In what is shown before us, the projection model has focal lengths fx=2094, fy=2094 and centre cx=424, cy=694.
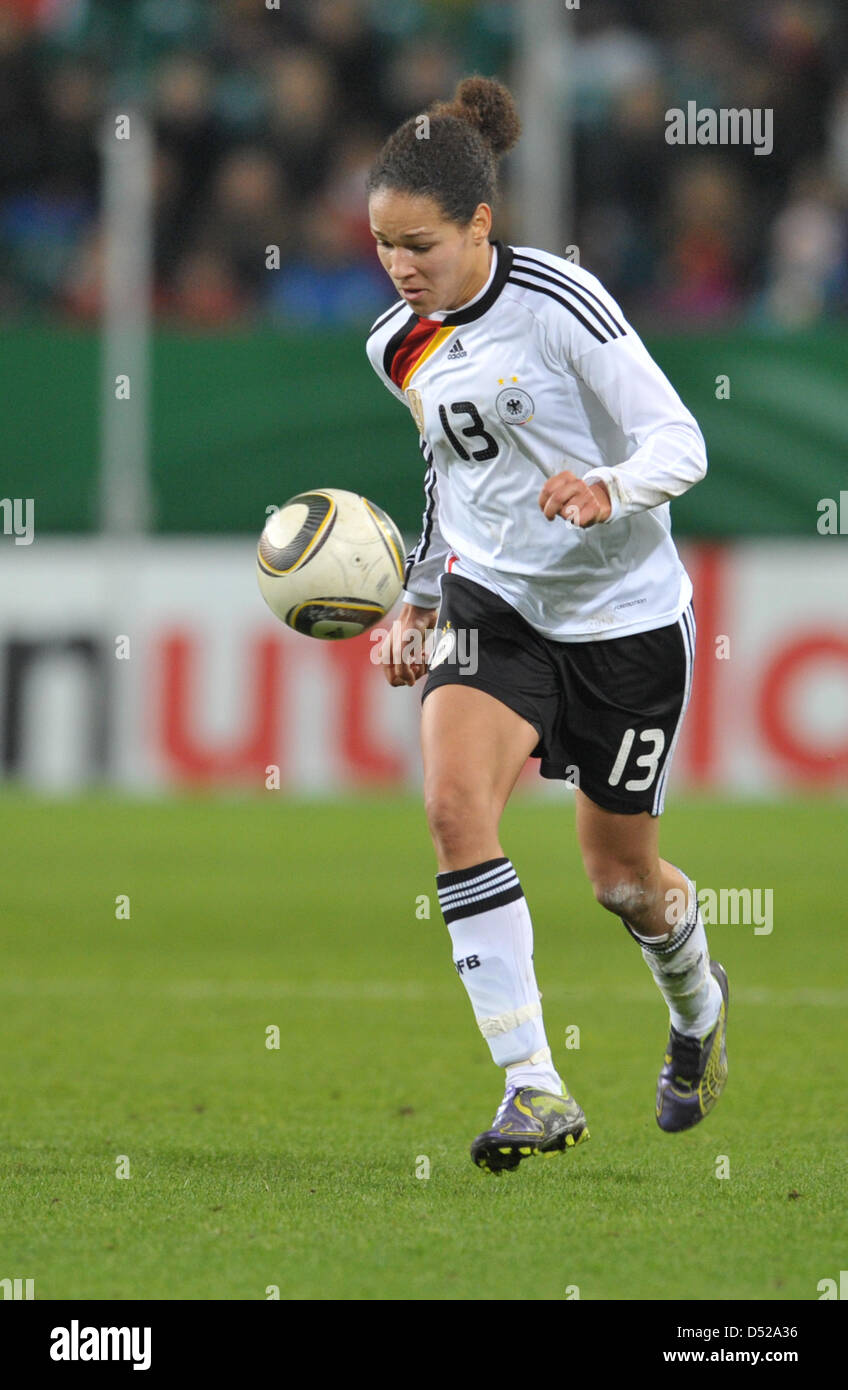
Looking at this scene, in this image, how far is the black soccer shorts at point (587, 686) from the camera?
4.54 meters

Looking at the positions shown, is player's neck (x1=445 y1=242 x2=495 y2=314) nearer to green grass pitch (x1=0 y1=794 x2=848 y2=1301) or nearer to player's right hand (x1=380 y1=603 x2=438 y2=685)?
player's right hand (x1=380 y1=603 x2=438 y2=685)

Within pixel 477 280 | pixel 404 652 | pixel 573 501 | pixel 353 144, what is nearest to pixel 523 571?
pixel 404 652

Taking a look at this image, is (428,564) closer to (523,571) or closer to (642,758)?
(523,571)

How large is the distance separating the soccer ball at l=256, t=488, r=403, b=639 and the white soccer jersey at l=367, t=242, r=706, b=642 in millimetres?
178

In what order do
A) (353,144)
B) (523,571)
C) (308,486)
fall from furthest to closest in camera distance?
1. (353,144)
2. (308,486)
3. (523,571)

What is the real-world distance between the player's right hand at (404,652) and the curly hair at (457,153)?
3.26ft

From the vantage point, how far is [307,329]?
44.8 feet

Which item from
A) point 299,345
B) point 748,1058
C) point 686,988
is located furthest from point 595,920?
point 299,345

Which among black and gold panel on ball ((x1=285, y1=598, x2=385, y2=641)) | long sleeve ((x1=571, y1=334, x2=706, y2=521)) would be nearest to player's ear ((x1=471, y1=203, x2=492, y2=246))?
long sleeve ((x1=571, y1=334, x2=706, y2=521))

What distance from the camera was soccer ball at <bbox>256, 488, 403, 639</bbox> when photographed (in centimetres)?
467

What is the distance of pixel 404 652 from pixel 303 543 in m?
0.35

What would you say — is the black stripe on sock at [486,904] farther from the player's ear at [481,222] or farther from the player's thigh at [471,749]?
the player's ear at [481,222]

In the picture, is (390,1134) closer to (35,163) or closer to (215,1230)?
(215,1230)
